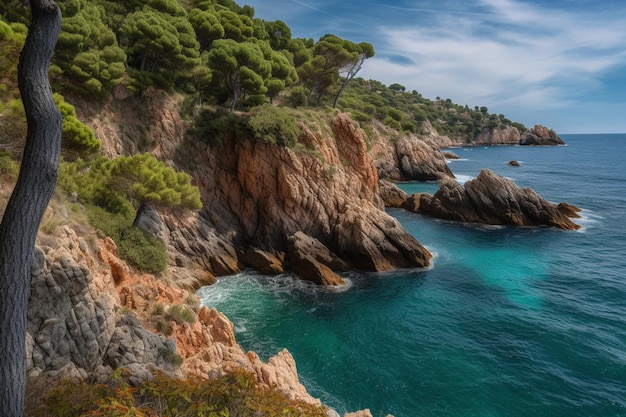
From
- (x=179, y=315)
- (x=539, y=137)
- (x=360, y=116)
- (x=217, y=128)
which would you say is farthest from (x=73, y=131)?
(x=539, y=137)

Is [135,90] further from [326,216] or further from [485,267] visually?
[485,267]

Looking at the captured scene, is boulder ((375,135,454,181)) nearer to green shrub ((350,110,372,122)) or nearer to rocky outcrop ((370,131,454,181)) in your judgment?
rocky outcrop ((370,131,454,181))

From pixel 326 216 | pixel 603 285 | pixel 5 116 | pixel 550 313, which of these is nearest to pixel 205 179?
pixel 326 216

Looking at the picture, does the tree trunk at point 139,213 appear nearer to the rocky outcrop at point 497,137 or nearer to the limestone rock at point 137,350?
the limestone rock at point 137,350

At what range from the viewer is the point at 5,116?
445 inches

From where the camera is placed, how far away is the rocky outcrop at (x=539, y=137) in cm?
16675

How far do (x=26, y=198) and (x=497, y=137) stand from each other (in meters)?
190

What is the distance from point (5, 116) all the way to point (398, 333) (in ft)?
66.5

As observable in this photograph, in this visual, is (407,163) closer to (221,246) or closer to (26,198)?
(221,246)

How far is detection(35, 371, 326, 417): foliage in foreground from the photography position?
587 cm

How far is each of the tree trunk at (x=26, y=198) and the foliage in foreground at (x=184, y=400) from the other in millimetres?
983

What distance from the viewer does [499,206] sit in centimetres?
4397

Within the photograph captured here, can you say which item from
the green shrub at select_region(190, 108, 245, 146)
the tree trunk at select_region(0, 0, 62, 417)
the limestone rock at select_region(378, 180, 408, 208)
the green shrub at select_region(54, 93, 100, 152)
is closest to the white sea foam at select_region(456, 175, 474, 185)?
the limestone rock at select_region(378, 180, 408, 208)

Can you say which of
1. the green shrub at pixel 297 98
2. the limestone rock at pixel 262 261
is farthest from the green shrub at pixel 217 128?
the green shrub at pixel 297 98
